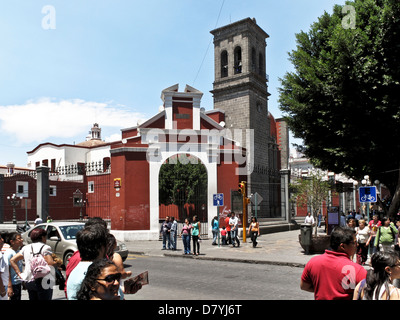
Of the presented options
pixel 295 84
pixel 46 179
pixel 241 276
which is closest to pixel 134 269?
pixel 241 276

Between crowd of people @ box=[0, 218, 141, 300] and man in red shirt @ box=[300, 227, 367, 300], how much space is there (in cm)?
170

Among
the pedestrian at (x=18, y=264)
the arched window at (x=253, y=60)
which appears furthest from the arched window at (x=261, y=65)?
the pedestrian at (x=18, y=264)

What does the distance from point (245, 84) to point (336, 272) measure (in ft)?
131

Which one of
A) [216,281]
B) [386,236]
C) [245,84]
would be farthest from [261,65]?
[216,281]

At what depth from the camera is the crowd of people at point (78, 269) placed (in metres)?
2.71

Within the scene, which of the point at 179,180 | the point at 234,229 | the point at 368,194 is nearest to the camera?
the point at 368,194

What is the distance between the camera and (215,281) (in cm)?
973

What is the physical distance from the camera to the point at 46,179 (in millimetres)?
23281

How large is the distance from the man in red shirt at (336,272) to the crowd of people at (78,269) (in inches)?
66.9

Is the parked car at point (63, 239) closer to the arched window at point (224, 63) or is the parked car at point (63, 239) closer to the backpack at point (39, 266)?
the backpack at point (39, 266)

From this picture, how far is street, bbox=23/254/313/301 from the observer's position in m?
8.05

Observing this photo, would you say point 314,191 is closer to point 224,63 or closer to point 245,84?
point 245,84
